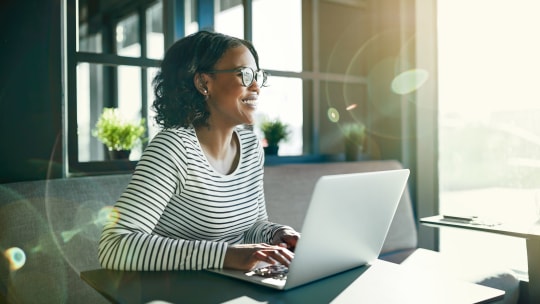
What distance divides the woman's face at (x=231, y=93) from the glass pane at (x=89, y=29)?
4.32 metres

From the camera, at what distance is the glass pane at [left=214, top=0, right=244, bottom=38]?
2.98 m

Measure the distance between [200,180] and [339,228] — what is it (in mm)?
548

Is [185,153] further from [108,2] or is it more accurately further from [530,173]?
[108,2]

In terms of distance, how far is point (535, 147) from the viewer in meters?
2.97

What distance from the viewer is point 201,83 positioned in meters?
1.71

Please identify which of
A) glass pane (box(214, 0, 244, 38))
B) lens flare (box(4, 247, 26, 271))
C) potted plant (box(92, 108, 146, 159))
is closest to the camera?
lens flare (box(4, 247, 26, 271))

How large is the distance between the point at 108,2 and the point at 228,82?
4.29m

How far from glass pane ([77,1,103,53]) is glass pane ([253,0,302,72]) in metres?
3.02

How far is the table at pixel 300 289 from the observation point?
97 cm

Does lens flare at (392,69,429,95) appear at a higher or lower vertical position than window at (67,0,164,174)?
lower

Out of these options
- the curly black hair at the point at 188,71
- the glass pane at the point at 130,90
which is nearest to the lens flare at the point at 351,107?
the curly black hair at the point at 188,71

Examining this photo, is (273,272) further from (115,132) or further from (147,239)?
(115,132)

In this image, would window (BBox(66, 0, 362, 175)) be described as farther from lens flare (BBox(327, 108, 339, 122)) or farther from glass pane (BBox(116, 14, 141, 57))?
glass pane (BBox(116, 14, 141, 57))

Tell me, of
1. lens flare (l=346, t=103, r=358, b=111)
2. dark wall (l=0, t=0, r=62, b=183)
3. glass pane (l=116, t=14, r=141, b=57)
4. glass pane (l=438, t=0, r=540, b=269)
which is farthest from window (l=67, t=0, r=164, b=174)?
glass pane (l=438, t=0, r=540, b=269)
